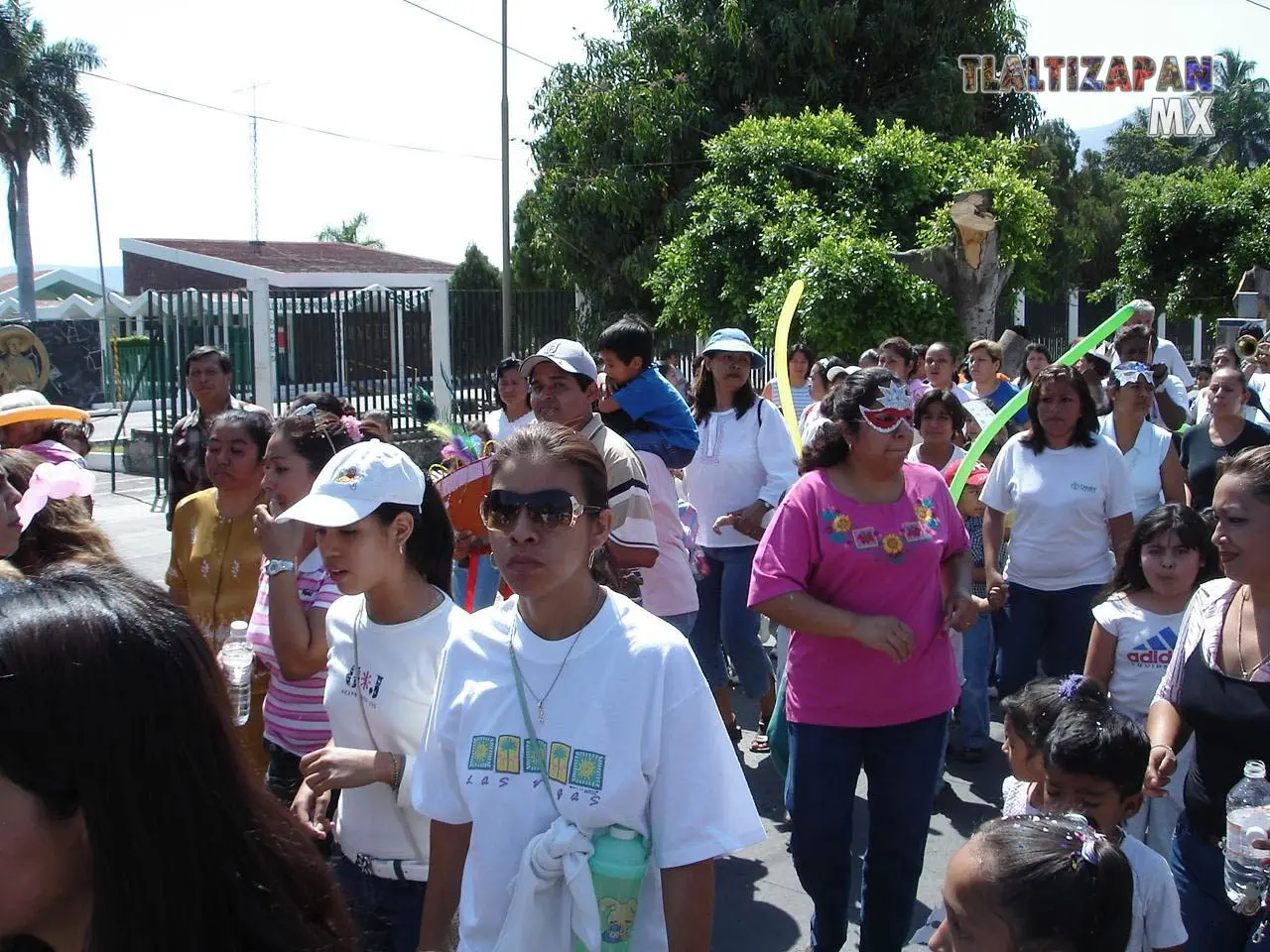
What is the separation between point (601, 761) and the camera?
2.33 metres

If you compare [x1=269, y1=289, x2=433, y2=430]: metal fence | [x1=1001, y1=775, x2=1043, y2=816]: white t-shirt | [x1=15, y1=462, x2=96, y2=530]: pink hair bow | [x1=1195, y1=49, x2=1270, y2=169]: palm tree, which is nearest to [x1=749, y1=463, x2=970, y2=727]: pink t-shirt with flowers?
[x1=1001, y1=775, x2=1043, y2=816]: white t-shirt

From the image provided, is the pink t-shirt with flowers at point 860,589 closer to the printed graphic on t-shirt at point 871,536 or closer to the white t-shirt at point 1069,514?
the printed graphic on t-shirt at point 871,536

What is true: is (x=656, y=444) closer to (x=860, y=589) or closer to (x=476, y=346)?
(x=860, y=589)

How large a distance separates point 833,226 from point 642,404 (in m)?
10.8

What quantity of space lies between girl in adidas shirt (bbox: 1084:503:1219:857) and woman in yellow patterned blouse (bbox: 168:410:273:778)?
9.98ft

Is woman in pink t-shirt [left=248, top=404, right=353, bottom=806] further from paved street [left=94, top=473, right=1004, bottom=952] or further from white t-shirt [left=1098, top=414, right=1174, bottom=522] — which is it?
white t-shirt [left=1098, top=414, right=1174, bottom=522]

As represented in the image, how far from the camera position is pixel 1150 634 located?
436 centimetres

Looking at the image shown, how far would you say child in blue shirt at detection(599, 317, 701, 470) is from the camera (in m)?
5.14

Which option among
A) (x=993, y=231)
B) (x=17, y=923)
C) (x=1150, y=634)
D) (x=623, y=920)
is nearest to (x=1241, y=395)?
(x=1150, y=634)

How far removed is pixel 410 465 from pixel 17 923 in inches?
75.6

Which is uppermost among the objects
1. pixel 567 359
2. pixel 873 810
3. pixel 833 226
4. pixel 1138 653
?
pixel 833 226

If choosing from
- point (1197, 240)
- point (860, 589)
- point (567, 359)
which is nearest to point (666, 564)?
point (567, 359)

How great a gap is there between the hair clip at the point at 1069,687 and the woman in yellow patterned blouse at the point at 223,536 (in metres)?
2.60

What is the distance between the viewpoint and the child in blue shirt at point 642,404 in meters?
5.14
